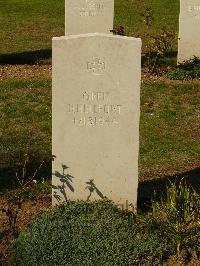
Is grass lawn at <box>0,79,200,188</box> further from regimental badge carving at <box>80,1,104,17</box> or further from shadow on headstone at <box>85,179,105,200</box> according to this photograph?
regimental badge carving at <box>80,1,104,17</box>

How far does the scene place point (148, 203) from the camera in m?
7.13

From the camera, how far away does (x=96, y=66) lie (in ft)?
20.6

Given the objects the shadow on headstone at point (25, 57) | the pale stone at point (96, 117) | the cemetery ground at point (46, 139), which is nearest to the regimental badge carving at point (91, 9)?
the cemetery ground at point (46, 139)

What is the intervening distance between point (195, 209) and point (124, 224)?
28.5 inches

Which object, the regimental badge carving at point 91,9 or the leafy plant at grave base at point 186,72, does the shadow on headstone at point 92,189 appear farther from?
the regimental badge carving at point 91,9

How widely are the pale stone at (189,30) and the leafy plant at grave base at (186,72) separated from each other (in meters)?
0.20

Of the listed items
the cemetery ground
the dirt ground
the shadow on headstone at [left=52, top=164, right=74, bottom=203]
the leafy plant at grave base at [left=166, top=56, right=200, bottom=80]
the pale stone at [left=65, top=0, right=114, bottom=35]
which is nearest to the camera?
the dirt ground

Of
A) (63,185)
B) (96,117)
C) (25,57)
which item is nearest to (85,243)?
(63,185)

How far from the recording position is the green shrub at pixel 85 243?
228 inches

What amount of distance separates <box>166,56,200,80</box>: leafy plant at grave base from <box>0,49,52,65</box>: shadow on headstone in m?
3.21

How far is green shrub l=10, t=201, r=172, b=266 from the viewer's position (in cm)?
Result: 579

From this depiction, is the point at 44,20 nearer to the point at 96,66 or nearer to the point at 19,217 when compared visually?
the point at 19,217

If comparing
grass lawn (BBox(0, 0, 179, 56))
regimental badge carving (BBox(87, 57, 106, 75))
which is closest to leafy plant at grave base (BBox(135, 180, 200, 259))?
regimental badge carving (BBox(87, 57, 106, 75))

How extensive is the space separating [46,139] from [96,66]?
3556mm
